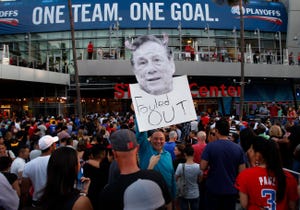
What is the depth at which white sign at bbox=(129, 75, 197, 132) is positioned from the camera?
5.67 meters

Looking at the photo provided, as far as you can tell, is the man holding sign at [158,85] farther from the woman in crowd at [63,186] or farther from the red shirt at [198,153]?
the woman in crowd at [63,186]

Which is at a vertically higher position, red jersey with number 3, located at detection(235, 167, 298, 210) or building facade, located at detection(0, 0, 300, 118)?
building facade, located at detection(0, 0, 300, 118)

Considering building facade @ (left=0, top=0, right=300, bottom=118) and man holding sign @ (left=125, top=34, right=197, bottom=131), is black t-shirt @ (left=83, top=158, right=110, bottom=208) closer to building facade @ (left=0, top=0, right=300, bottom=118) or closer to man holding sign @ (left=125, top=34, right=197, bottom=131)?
man holding sign @ (left=125, top=34, right=197, bottom=131)

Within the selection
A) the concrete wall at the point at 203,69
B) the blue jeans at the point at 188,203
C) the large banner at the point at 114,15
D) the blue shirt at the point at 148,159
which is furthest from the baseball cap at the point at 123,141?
the large banner at the point at 114,15

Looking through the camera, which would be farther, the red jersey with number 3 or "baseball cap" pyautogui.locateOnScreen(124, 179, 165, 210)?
the red jersey with number 3

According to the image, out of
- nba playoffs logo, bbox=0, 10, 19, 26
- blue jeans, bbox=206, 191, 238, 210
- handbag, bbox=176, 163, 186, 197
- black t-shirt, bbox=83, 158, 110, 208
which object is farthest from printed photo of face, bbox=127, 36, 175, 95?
nba playoffs logo, bbox=0, 10, 19, 26

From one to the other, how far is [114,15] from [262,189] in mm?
31858

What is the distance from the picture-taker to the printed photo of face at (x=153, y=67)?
6.15m

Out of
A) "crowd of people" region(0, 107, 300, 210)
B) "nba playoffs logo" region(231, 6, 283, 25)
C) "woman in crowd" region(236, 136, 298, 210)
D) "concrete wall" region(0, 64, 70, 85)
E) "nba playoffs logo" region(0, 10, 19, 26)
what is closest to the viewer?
"crowd of people" region(0, 107, 300, 210)

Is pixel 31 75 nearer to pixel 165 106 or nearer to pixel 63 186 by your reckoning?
pixel 165 106

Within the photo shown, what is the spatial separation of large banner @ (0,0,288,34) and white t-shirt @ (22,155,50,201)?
2863 cm

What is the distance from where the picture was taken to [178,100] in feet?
19.9

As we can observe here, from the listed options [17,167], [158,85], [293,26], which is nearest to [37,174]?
[17,167]

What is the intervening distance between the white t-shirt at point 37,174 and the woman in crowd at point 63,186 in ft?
5.57
